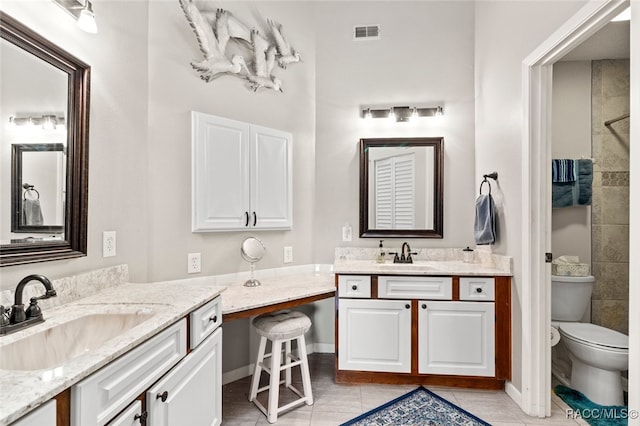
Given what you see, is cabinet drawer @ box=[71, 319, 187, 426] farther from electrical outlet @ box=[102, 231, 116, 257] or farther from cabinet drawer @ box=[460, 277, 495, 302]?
cabinet drawer @ box=[460, 277, 495, 302]

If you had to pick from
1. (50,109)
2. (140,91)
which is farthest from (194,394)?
(140,91)

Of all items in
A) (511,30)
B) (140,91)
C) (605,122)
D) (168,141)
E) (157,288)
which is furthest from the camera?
(605,122)

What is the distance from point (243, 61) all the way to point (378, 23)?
1.40 m

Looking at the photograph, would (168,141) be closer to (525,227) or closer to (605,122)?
(525,227)

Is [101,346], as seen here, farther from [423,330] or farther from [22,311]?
[423,330]

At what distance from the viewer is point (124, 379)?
3.24 feet

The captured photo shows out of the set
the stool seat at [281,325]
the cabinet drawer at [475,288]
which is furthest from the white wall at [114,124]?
the cabinet drawer at [475,288]

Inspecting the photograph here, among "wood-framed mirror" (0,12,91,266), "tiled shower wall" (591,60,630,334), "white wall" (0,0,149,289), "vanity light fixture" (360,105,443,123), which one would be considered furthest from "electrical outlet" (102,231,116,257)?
"tiled shower wall" (591,60,630,334)

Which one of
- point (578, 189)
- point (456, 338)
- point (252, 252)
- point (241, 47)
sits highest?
point (241, 47)

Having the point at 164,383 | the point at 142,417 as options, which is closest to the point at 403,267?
the point at 164,383

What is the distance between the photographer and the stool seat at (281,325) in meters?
2.01

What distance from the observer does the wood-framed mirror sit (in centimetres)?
121

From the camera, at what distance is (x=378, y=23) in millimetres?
2998

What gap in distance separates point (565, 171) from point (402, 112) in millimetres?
1427
